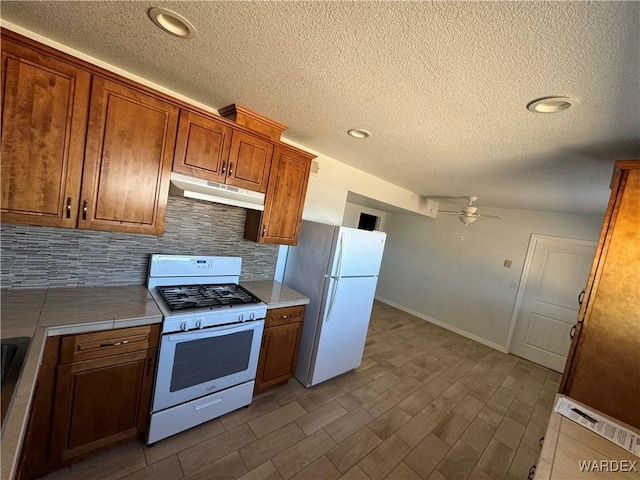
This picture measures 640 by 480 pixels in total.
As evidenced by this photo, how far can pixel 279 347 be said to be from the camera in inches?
92.7

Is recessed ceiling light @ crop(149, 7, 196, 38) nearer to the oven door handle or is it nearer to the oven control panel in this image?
the oven control panel

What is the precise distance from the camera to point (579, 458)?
1.11 meters

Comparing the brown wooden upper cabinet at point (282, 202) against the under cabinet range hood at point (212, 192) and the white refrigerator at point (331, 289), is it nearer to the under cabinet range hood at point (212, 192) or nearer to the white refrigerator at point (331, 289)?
the under cabinet range hood at point (212, 192)

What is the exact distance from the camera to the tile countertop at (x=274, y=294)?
225 cm

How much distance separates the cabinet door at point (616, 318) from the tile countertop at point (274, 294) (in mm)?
1919

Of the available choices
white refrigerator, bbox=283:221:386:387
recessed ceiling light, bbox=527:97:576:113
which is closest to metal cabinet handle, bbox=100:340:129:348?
white refrigerator, bbox=283:221:386:387

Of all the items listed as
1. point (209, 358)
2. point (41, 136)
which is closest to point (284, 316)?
point (209, 358)

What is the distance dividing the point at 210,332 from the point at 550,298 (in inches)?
192

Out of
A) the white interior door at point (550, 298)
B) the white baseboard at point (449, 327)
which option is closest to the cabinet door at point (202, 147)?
the white interior door at point (550, 298)

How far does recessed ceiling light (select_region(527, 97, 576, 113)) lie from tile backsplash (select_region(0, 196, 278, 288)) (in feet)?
7.19

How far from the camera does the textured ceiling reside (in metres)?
0.89

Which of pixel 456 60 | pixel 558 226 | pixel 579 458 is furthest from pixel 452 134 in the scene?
pixel 558 226

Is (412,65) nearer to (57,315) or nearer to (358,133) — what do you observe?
(358,133)

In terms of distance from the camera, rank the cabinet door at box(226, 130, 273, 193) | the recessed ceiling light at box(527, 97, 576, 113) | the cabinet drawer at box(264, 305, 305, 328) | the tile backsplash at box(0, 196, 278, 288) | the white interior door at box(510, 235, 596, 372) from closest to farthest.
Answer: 1. the recessed ceiling light at box(527, 97, 576, 113)
2. the tile backsplash at box(0, 196, 278, 288)
3. the cabinet door at box(226, 130, 273, 193)
4. the cabinet drawer at box(264, 305, 305, 328)
5. the white interior door at box(510, 235, 596, 372)
